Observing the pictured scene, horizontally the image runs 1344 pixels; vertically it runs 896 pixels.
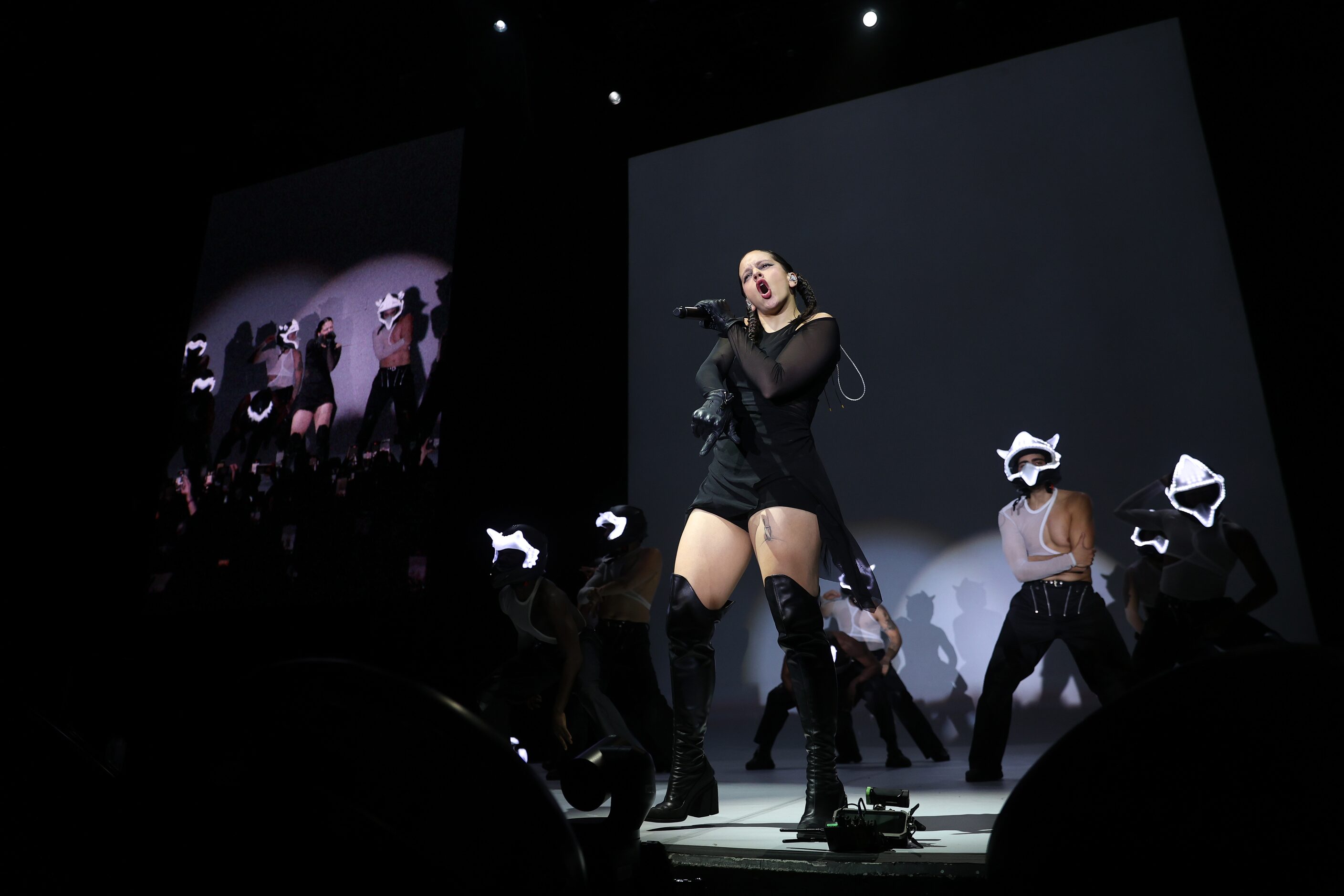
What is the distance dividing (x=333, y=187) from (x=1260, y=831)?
7504 mm

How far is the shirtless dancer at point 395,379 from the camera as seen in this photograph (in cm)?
580

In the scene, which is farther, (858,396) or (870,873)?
(858,396)

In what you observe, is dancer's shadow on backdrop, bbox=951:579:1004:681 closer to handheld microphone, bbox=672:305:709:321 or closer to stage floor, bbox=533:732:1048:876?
stage floor, bbox=533:732:1048:876

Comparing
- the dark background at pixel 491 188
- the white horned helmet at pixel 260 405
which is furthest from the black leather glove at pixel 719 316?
the white horned helmet at pixel 260 405

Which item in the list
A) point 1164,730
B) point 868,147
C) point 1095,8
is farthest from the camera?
point 868,147

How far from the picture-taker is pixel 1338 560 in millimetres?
Answer: 5047

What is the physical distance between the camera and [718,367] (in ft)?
8.59

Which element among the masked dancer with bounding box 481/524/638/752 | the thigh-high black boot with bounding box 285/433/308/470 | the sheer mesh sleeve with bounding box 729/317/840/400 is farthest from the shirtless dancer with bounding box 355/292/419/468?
the sheer mesh sleeve with bounding box 729/317/840/400

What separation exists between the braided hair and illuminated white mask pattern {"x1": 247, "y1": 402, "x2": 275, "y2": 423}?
493cm

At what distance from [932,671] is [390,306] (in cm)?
482

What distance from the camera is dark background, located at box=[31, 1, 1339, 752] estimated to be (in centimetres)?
546

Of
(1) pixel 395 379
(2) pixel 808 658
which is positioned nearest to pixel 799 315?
(2) pixel 808 658

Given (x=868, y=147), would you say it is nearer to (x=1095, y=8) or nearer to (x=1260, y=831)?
(x=1095, y=8)

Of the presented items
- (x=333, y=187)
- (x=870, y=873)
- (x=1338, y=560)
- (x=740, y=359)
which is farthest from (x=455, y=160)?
(x=1338, y=560)
